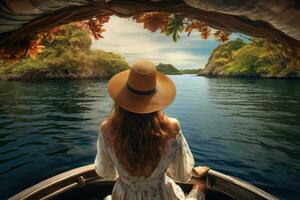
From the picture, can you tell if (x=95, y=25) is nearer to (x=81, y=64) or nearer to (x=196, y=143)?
(x=196, y=143)

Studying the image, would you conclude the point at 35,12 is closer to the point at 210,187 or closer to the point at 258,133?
the point at 210,187

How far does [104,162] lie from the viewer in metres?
3.10

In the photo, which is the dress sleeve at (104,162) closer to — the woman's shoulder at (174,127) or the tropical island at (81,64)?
the woman's shoulder at (174,127)

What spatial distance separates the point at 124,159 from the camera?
279cm

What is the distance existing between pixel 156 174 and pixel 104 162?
535mm

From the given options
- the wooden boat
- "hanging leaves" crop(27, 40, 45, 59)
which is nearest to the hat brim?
"hanging leaves" crop(27, 40, 45, 59)

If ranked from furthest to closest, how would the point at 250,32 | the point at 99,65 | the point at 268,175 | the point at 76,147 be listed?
the point at 99,65
the point at 76,147
the point at 268,175
the point at 250,32

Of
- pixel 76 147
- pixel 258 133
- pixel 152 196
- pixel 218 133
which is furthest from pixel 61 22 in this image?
pixel 258 133

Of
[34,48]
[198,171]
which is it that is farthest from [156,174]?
[34,48]

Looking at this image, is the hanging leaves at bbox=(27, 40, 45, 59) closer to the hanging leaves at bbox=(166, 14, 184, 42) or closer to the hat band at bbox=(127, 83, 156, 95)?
the hat band at bbox=(127, 83, 156, 95)

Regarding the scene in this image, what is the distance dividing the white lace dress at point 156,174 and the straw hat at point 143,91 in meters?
0.37

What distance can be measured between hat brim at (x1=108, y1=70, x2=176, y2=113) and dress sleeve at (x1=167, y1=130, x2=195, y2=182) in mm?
353

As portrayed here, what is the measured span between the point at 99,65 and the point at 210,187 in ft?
239

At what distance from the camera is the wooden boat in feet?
13.4
